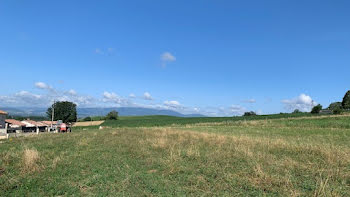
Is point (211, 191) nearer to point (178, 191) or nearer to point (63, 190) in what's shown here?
point (178, 191)

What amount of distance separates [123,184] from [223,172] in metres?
3.23

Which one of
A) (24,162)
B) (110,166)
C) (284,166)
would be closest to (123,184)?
(110,166)

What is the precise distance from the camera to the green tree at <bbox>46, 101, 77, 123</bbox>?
91.7 m

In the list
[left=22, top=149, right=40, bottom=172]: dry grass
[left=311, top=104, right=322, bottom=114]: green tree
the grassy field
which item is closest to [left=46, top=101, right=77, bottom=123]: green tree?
the grassy field

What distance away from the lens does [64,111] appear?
93.2 meters

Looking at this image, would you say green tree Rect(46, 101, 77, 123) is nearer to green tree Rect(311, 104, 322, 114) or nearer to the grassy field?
the grassy field

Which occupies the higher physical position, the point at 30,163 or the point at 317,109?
the point at 317,109

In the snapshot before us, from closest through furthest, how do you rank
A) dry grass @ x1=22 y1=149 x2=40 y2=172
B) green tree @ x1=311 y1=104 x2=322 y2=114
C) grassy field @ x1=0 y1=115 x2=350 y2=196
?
grassy field @ x1=0 y1=115 x2=350 y2=196, dry grass @ x1=22 y1=149 x2=40 y2=172, green tree @ x1=311 y1=104 x2=322 y2=114

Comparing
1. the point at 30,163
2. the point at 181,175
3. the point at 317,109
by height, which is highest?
the point at 317,109

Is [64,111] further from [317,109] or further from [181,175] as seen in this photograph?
[317,109]

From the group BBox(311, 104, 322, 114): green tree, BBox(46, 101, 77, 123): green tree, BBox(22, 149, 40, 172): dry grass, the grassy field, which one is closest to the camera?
the grassy field

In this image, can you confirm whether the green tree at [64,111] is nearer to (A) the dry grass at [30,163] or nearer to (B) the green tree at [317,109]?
(A) the dry grass at [30,163]

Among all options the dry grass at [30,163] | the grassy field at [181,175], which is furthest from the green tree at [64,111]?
the dry grass at [30,163]

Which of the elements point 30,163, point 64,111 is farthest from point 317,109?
point 64,111
